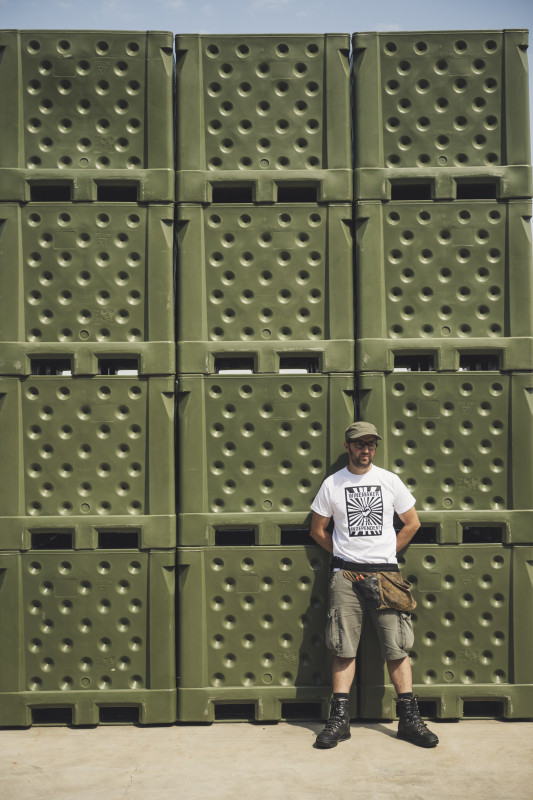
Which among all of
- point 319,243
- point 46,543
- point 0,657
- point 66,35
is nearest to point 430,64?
point 319,243

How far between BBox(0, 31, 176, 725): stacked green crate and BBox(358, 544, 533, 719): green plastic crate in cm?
155

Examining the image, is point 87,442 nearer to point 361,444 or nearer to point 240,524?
point 240,524

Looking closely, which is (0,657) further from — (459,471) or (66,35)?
(66,35)

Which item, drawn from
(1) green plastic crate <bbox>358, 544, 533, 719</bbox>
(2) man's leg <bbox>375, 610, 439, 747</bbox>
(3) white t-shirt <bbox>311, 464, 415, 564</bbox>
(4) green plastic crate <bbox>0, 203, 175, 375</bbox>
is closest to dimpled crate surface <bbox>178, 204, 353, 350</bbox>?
(4) green plastic crate <bbox>0, 203, 175, 375</bbox>

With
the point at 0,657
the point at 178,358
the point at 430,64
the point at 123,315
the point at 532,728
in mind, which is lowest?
the point at 532,728

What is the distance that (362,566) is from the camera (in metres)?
4.54

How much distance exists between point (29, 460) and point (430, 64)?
12.2 feet

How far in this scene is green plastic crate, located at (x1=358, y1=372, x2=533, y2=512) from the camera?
15.6ft

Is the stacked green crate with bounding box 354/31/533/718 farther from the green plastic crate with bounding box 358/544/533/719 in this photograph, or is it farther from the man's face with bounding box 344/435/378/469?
the man's face with bounding box 344/435/378/469

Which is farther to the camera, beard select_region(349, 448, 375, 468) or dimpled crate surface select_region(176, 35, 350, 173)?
dimpled crate surface select_region(176, 35, 350, 173)

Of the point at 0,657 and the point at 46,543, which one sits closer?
the point at 0,657

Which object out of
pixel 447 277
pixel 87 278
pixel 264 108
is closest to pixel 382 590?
pixel 447 277

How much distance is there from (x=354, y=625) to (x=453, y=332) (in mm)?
1986

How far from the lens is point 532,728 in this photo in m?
4.56
